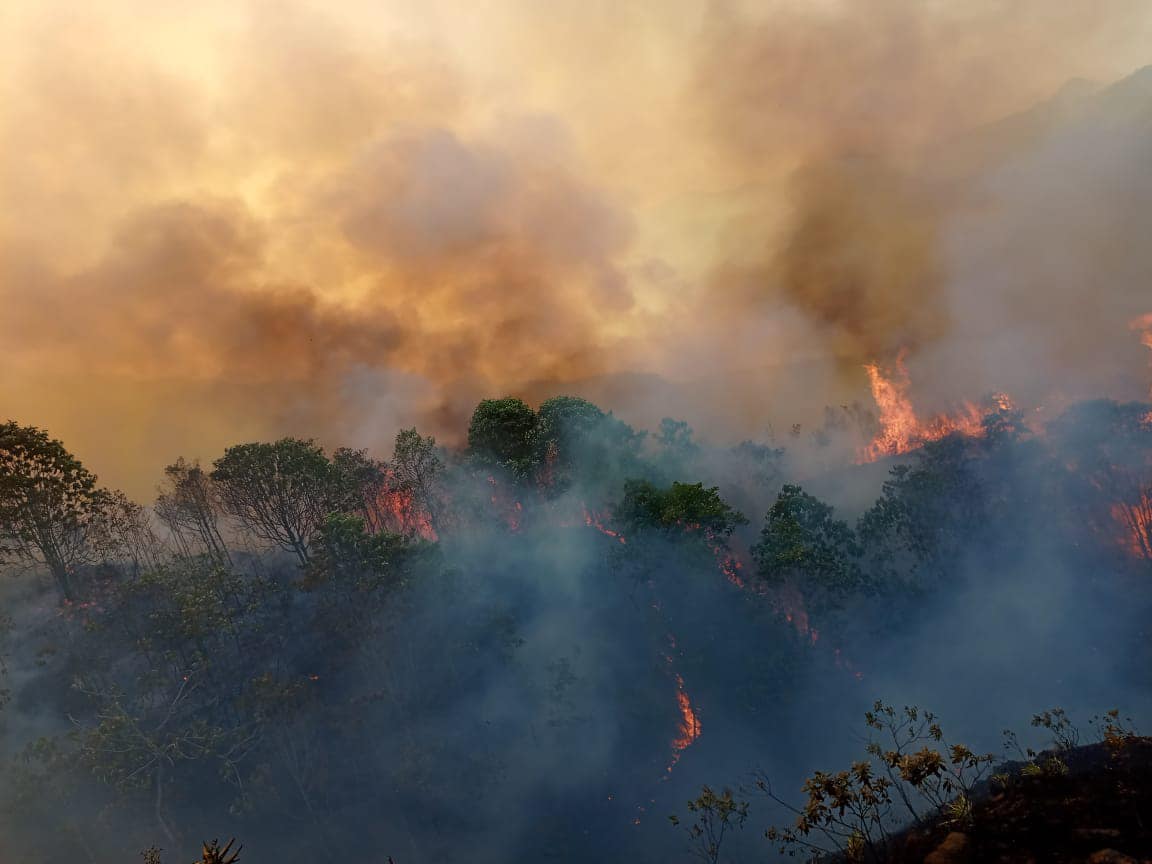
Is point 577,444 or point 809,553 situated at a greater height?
point 577,444

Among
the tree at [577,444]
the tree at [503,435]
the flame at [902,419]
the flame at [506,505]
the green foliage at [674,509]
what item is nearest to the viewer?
the green foliage at [674,509]

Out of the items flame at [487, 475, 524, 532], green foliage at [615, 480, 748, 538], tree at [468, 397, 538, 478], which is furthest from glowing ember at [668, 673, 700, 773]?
tree at [468, 397, 538, 478]

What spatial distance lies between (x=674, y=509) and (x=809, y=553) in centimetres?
1303

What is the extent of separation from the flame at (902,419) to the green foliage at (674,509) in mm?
47775

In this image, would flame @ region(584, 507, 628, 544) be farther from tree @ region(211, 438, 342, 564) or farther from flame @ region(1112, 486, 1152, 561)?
flame @ region(1112, 486, 1152, 561)

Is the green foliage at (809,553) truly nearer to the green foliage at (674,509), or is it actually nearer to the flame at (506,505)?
the green foliage at (674,509)

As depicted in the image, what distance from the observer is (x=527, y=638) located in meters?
56.0

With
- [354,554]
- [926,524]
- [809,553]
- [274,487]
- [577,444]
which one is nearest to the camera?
[354,554]

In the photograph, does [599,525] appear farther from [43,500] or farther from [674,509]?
[43,500]

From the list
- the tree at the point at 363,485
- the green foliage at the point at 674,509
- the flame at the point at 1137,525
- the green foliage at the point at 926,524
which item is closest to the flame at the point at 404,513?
the tree at the point at 363,485

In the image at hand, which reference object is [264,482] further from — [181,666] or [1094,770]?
[1094,770]

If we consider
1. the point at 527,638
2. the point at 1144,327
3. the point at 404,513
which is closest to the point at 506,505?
the point at 404,513

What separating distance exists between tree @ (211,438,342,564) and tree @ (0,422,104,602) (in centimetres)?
1148

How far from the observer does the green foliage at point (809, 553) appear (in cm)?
5331
